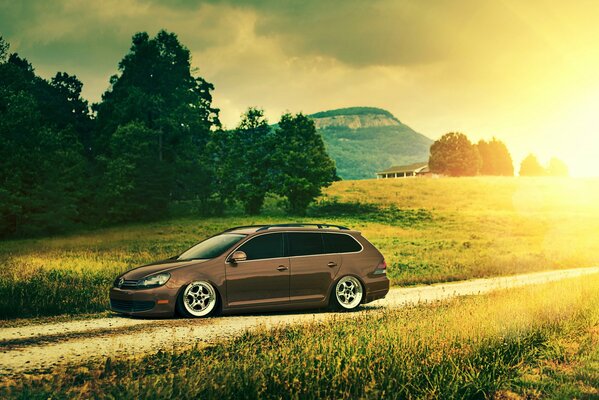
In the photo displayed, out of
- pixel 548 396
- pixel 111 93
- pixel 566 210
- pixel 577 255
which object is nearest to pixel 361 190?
pixel 566 210

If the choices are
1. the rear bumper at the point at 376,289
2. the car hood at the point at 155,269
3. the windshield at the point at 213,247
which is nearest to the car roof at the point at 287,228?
the windshield at the point at 213,247

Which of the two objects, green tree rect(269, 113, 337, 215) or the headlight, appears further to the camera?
green tree rect(269, 113, 337, 215)

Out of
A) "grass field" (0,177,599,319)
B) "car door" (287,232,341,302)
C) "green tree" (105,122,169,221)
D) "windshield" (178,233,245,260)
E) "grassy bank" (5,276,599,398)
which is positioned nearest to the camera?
"grassy bank" (5,276,599,398)

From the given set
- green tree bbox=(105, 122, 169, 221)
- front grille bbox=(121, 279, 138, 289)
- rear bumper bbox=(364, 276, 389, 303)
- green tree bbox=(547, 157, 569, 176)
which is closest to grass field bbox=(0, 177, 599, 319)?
front grille bbox=(121, 279, 138, 289)

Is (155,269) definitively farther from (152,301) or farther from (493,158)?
(493,158)

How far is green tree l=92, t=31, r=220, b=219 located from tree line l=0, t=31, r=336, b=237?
0.13 metres

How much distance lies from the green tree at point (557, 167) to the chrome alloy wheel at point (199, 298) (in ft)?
544

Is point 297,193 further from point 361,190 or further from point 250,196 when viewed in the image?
point 361,190

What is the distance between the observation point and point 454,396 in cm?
721

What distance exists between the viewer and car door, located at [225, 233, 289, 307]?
11.7 meters

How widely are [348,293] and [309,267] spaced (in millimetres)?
1163

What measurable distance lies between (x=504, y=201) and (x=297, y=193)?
100 ft

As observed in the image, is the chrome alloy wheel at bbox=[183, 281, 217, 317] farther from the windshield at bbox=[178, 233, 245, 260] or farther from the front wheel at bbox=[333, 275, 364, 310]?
the front wheel at bbox=[333, 275, 364, 310]

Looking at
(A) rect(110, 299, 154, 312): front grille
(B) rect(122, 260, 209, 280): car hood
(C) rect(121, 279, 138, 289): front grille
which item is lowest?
(A) rect(110, 299, 154, 312): front grille
